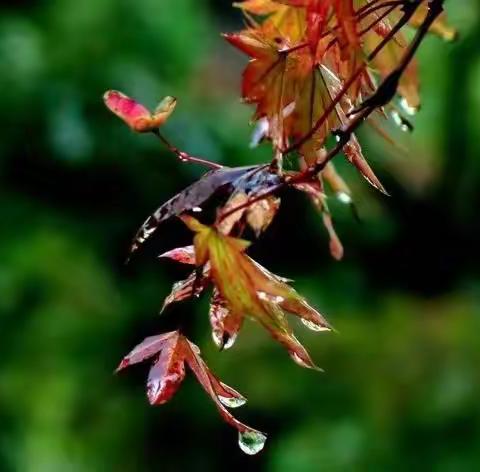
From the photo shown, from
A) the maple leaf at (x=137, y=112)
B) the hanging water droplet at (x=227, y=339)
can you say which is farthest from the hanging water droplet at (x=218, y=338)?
the maple leaf at (x=137, y=112)

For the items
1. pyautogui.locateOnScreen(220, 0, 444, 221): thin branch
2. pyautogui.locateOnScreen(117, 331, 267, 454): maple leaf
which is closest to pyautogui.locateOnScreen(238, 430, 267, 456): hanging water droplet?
pyautogui.locateOnScreen(117, 331, 267, 454): maple leaf

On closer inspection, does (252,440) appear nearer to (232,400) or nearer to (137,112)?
(232,400)

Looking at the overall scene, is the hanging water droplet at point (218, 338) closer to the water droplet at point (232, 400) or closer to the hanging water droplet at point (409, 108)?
the water droplet at point (232, 400)

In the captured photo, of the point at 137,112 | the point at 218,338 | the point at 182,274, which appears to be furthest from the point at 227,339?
the point at 182,274

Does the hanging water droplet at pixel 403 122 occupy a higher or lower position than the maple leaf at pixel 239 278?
higher

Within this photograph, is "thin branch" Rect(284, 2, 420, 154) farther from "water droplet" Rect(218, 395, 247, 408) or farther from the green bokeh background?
the green bokeh background

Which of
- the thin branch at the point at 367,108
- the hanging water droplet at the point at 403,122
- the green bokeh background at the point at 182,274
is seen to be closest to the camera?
the thin branch at the point at 367,108

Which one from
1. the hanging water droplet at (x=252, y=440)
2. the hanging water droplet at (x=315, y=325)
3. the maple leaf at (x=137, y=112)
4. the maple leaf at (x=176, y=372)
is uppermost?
the maple leaf at (x=137, y=112)
